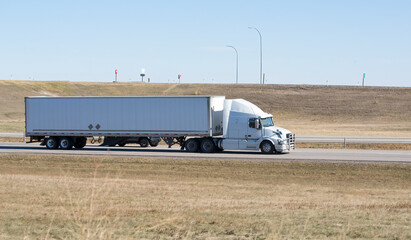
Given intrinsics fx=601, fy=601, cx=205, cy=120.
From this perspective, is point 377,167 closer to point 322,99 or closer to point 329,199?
point 329,199

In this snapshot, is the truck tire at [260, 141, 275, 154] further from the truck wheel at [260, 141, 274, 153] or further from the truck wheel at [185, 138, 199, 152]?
the truck wheel at [185, 138, 199, 152]

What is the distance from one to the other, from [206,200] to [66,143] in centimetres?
2330

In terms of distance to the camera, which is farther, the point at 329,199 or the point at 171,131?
the point at 171,131

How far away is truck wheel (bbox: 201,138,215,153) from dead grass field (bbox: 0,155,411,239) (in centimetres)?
553

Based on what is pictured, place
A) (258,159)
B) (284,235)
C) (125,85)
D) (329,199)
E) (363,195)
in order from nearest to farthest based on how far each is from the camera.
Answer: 1. (284,235)
2. (329,199)
3. (363,195)
4. (258,159)
5. (125,85)

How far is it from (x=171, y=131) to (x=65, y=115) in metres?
7.05

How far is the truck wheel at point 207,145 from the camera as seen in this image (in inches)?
1371

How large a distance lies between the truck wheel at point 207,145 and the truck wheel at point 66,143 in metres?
8.63

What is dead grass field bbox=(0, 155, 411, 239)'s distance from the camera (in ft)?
32.1

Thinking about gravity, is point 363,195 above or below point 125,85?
below

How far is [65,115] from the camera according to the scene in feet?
123

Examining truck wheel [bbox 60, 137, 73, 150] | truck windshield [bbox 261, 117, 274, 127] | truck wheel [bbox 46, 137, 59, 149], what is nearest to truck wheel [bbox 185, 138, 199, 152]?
truck windshield [bbox 261, 117, 274, 127]

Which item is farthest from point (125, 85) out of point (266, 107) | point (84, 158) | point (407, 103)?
point (84, 158)

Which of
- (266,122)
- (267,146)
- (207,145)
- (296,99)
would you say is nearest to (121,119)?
(207,145)
